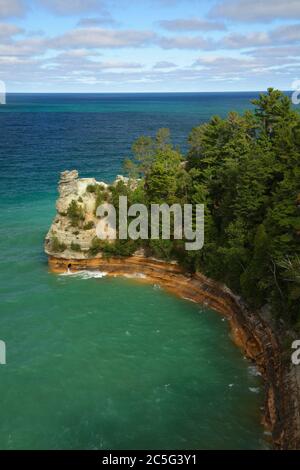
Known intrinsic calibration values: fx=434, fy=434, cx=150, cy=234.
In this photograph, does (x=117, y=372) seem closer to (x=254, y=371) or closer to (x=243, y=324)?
(x=254, y=371)

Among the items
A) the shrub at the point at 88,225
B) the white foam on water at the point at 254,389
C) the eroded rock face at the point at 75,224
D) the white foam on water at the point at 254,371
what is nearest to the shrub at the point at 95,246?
the eroded rock face at the point at 75,224

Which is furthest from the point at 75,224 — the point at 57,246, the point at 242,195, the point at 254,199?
the point at 254,199

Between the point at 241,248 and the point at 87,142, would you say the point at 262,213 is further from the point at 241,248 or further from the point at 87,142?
the point at 87,142

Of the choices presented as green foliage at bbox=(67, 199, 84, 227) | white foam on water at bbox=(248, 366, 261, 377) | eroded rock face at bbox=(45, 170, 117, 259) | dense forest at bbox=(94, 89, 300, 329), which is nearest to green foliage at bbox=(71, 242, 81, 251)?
eroded rock face at bbox=(45, 170, 117, 259)

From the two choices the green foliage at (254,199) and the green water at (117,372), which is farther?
the green foliage at (254,199)

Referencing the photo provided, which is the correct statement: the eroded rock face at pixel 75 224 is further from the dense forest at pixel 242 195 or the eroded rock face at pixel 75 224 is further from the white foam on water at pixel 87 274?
the dense forest at pixel 242 195

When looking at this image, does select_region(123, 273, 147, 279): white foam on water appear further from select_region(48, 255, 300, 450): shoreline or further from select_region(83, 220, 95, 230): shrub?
select_region(83, 220, 95, 230): shrub
